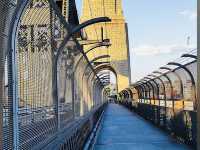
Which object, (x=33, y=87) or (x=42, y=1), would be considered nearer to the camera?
(x=33, y=87)

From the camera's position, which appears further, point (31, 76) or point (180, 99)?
point (180, 99)

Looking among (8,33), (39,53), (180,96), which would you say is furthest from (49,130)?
(180,96)

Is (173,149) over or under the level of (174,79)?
under

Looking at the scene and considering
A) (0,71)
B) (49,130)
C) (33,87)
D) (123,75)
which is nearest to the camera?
(0,71)

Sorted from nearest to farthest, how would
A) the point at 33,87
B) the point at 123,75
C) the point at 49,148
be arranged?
the point at 33,87
the point at 49,148
the point at 123,75

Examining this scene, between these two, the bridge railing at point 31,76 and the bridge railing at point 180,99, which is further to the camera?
the bridge railing at point 180,99

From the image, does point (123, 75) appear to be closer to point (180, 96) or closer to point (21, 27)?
point (180, 96)

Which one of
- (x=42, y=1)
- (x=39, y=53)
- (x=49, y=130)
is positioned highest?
(x=42, y=1)

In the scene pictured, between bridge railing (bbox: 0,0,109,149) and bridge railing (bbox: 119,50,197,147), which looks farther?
bridge railing (bbox: 119,50,197,147)

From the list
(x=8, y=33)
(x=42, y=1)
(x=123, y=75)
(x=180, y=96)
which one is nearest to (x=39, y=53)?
(x=42, y=1)

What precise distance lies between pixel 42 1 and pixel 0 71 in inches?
87.0

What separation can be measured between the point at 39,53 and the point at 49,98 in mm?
1181

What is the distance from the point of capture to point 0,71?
3918mm

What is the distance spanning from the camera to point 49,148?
576 cm
